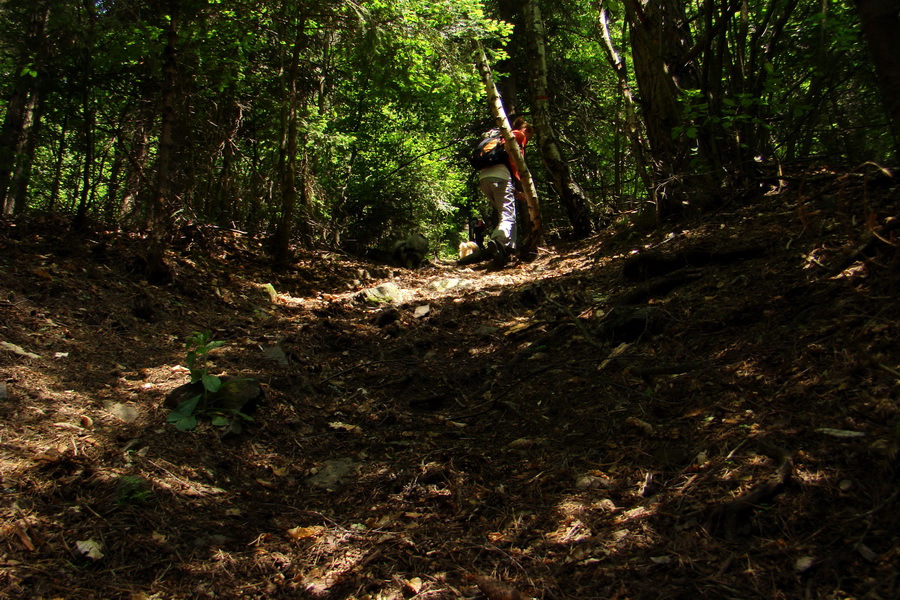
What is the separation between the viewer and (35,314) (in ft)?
13.8

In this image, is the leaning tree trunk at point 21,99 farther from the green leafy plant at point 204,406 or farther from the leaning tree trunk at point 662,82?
the leaning tree trunk at point 662,82

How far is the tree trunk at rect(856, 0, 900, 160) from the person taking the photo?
2.38 meters

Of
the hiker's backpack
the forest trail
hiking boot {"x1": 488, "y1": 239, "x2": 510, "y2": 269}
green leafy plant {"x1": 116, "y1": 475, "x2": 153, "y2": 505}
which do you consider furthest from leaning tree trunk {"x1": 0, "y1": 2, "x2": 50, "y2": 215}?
hiking boot {"x1": 488, "y1": 239, "x2": 510, "y2": 269}

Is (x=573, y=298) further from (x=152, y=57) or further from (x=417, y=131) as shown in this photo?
(x=417, y=131)

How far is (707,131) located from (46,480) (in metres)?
6.05

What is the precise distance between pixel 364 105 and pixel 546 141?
453cm

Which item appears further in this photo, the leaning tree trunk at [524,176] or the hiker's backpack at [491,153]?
the hiker's backpack at [491,153]

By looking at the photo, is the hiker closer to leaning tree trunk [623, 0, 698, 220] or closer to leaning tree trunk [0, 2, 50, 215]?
leaning tree trunk [623, 0, 698, 220]

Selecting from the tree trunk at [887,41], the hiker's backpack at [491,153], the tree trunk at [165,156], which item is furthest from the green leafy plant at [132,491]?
the hiker's backpack at [491,153]

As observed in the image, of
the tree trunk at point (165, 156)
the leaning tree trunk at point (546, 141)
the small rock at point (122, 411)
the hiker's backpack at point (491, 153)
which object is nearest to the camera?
the small rock at point (122, 411)

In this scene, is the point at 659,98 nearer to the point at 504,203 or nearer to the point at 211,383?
the point at 504,203

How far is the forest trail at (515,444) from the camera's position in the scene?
1.92 m

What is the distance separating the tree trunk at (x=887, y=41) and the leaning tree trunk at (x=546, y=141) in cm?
719

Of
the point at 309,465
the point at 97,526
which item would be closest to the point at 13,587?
the point at 97,526
